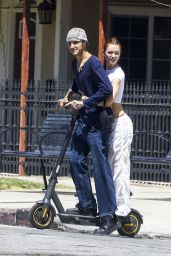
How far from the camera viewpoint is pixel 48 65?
18.5 meters

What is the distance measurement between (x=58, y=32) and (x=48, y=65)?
0.93 meters

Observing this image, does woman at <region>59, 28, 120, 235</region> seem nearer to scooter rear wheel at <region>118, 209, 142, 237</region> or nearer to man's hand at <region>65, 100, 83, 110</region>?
man's hand at <region>65, 100, 83, 110</region>

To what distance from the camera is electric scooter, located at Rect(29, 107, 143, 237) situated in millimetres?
9539

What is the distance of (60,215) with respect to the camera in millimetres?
9641

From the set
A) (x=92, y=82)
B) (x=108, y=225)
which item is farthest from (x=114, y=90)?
(x=108, y=225)

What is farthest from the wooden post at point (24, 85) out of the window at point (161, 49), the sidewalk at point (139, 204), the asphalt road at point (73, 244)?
the asphalt road at point (73, 244)

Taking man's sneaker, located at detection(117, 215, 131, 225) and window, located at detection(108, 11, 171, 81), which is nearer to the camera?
man's sneaker, located at detection(117, 215, 131, 225)

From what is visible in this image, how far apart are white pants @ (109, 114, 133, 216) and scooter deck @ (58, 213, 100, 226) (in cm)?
27

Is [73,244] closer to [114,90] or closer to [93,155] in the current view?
[93,155]

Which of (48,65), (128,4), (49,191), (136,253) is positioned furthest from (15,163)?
(136,253)

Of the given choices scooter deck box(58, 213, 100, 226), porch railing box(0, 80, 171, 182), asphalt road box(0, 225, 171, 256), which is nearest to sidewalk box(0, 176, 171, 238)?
porch railing box(0, 80, 171, 182)

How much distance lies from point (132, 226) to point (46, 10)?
9.01m

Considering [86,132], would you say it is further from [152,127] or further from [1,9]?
[1,9]

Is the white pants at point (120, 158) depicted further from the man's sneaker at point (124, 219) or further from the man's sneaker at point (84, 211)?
the man's sneaker at point (84, 211)
